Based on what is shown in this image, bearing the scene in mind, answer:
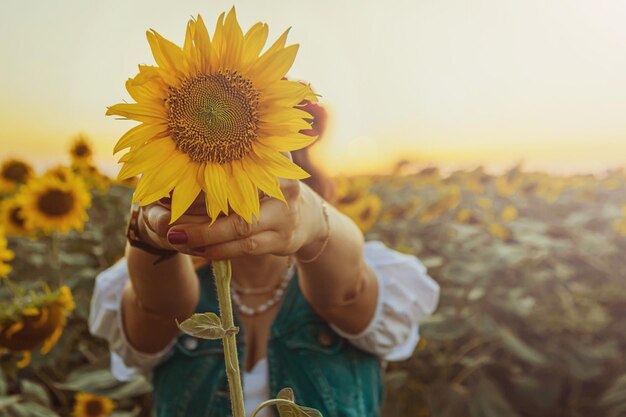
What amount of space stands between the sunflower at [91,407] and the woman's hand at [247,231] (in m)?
1.37

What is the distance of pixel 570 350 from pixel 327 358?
58.4 inches

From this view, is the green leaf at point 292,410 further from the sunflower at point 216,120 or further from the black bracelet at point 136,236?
the black bracelet at point 136,236

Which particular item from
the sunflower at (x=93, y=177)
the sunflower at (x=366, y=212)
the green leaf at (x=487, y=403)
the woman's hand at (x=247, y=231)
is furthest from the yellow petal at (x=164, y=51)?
the sunflower at (x=93, y=177)

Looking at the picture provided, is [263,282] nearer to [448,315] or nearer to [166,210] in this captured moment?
[166,210]

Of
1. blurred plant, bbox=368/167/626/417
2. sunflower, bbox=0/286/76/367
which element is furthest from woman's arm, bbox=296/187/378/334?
blurred plant, bbox=368/167/626/417

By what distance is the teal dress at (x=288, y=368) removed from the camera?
3.93ft

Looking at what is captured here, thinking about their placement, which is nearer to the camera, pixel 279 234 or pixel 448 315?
pixel 279 234

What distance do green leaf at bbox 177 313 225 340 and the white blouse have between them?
2.08 ft

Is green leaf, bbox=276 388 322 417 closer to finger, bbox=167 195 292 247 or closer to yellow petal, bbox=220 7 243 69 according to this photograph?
finger, bbox=167 195 292 247

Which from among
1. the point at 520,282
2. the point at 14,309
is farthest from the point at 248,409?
the point at 520,282

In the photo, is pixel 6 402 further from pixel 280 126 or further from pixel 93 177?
pixel 93 177

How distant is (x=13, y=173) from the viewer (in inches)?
A: 123

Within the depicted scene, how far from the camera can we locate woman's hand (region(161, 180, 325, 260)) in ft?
2.10

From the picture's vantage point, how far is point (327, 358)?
4.01 feet
